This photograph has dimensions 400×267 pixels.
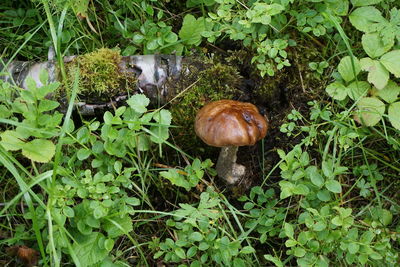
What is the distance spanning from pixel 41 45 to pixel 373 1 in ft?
7.76

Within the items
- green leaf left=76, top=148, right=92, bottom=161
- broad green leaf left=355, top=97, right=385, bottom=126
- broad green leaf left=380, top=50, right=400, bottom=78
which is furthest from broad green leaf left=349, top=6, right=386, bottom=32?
green leaf left=76, top=148, right=92, bottom=161

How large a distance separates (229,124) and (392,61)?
44.5 inches

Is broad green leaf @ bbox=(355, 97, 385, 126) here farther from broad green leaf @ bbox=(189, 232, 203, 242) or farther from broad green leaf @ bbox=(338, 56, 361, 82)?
broad green leaf @ bbox=(189, 232, 203, 242)

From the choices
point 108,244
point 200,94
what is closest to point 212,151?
point 200,94

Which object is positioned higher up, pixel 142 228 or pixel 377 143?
pixel 377 143

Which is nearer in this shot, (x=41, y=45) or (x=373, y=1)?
(x=373, y=1)

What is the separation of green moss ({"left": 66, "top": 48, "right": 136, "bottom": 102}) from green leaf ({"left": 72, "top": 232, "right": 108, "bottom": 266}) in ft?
3.00

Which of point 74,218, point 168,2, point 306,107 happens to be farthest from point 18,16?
point 306,107

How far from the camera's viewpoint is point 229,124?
2439 millimetres

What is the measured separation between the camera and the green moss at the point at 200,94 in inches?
114

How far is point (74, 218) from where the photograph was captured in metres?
2.45

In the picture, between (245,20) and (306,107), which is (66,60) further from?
(306,107)

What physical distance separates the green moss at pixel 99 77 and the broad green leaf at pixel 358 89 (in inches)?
54.9

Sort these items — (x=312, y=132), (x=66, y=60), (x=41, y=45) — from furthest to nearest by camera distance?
(x=41, y=45) < (x=66, y=60) < (x=312, y=132)
